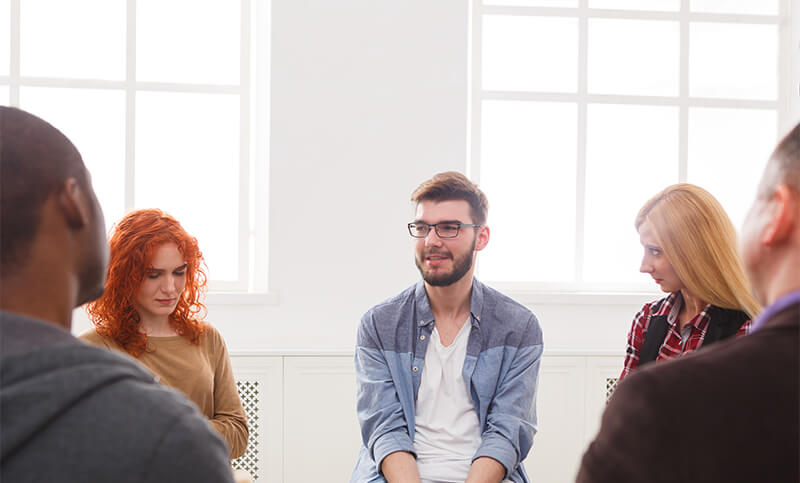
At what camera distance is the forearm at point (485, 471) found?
6.72ft

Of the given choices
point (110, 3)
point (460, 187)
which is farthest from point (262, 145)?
point (460, 187)

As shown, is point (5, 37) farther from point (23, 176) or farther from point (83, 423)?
point (83, 423)

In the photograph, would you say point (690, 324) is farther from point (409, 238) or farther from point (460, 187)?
point (409, 238)

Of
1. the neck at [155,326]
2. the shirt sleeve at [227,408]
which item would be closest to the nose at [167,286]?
the neck at [155,326]

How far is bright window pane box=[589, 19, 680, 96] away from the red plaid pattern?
1.72 metres

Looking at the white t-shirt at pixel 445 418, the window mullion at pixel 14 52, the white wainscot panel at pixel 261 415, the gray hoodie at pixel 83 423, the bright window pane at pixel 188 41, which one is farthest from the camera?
the bright window pane at pixel 188 41

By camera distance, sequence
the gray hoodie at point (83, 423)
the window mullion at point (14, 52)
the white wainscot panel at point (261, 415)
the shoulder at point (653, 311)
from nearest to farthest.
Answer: the gray hoodie at point (83, 423) → the shoulder at point (653, 311) → the white wainscot panel at point (261, 415) → the window mullion at point (14, 52)

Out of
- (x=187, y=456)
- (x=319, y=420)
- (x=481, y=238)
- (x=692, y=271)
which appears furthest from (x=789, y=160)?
(x=319, y=420)

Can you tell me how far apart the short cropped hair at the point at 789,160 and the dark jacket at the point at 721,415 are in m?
0.16

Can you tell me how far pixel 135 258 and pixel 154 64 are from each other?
65.5 inches

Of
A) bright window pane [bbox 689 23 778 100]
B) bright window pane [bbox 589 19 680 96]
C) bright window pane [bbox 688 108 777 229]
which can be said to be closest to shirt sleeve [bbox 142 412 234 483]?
bright window pane [bbox 589 19 680 96]

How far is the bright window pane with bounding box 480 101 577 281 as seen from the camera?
12.0 feet

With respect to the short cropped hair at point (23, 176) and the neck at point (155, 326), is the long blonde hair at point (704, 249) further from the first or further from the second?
A: the short cropped hair at point (23, 176)

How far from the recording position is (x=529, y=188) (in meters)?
3.69
